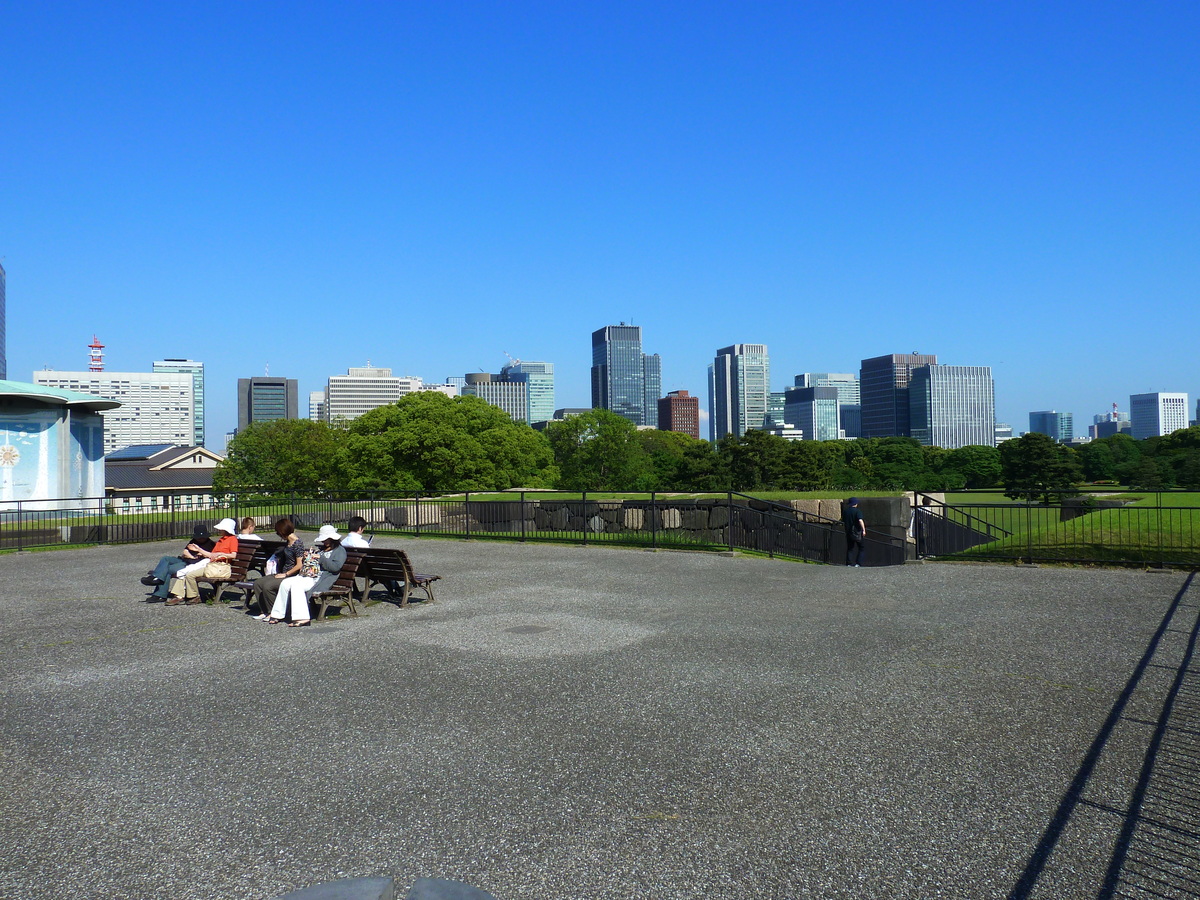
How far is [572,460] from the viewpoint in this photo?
280 feet

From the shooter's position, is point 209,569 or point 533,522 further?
point 533,522

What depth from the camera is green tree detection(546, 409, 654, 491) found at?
83.4 metres

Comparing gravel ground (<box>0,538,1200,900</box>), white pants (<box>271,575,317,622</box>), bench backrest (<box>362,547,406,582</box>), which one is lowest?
gravel ground (<box>0,538,1200,900</box>)

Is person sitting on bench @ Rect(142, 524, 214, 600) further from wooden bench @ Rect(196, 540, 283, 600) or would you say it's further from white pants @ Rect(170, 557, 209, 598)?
wooden bench @ Rect(196, 540, 283, 600)

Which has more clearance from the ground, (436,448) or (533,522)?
(436,448)

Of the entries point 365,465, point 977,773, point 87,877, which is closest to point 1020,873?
point 977,773

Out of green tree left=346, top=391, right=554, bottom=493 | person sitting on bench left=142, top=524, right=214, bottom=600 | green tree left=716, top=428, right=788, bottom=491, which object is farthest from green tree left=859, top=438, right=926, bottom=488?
person sitting on bench left=142, top=524, right=214, bottom=600

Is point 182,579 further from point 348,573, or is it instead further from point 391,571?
point 391,571

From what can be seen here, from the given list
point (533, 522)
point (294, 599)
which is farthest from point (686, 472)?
point (294, 599)

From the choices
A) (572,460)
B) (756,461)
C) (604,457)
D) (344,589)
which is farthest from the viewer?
(572,460)

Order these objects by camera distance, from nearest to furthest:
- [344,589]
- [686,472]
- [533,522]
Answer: [344,589] → [533,522] → [686,472]

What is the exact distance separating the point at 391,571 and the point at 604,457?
238 ft

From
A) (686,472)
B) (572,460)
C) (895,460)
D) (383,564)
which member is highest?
(895,460)

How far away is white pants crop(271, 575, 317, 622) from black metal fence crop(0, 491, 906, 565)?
9077 millimetres
